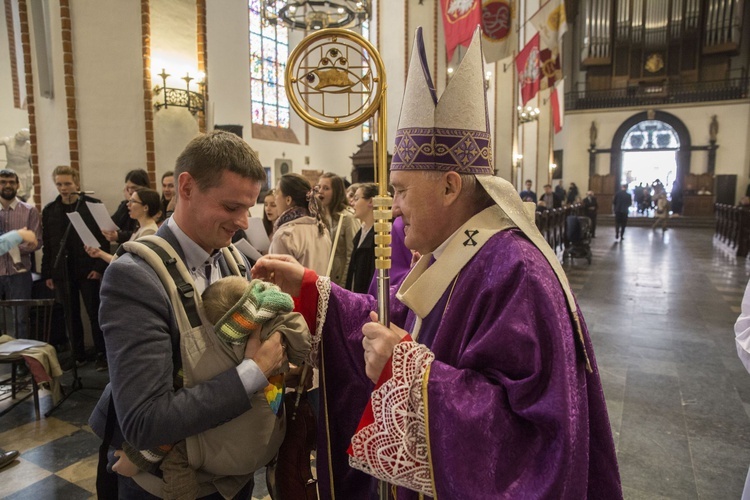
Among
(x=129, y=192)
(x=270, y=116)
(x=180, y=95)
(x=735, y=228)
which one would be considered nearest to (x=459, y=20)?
(x=180, y=95)

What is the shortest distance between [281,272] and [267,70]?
1250 centimetres

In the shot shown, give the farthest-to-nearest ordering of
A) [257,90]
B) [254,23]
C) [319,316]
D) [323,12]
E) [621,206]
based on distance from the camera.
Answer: [621,206] → [257,90] → [254,23] → [323,12] → [319,316]

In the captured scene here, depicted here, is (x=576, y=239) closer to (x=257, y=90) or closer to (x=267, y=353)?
(x=257, y=90)

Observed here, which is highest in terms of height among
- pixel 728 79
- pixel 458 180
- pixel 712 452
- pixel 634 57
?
pixel 634 57

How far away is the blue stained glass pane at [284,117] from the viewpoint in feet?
44.2

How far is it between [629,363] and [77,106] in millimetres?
5507

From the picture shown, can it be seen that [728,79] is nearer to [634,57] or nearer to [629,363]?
[634,57]

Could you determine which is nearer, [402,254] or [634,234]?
[402,254]

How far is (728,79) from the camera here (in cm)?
2114

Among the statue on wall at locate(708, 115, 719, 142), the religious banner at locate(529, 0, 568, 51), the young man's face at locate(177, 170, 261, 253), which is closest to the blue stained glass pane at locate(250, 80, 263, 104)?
the religious banner at locate(529, 0, 568, 51)

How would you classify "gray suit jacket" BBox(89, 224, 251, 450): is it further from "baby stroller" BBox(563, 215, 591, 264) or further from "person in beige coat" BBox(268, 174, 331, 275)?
"baby stroller" BBox(563, 215, 591, 264)

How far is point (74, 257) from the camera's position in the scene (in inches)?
174

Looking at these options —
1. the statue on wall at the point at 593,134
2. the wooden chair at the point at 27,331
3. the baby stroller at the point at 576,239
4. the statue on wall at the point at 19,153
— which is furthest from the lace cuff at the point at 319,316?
the statue on wall at the point at 593,134

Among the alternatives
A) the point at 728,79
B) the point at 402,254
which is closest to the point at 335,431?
the point at 402,254
